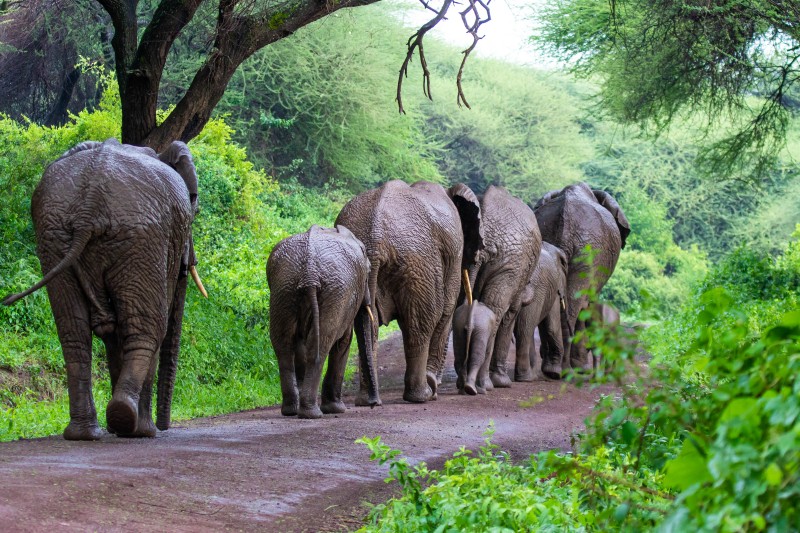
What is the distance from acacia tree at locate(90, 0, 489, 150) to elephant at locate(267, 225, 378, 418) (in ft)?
8.38

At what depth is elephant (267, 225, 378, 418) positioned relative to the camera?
34.9ft

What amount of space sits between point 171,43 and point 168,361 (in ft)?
14.0

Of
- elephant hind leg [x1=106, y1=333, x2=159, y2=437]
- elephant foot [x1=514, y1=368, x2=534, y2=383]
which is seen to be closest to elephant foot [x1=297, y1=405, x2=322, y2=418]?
elephant hind leg [x1=106, y1=333, x2=159, y2=437]

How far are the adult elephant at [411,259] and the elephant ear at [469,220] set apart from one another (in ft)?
3.35

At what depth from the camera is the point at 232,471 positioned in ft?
23.9

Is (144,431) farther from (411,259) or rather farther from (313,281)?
(411,259)

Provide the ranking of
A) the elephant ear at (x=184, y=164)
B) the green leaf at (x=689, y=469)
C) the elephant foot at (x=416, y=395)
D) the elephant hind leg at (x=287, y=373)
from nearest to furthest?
the green leaf at (x=689, y=469) → the elephant ear at (x=184, y=164) → the elephant hind leg at (x=287, y=373) → the elephant foot at (x=416, y=395)

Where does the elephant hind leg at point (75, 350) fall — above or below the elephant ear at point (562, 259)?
below

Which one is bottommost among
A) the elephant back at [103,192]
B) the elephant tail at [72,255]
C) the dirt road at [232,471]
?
the dirt road at [232,471]

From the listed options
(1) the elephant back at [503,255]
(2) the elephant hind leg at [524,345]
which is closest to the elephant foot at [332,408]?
(1) the elephant back at [503,255]

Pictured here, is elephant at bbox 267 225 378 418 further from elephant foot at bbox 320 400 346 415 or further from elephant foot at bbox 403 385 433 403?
elephant foot at bbox 403 385 433 403

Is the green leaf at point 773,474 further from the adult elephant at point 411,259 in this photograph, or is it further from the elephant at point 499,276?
the elephant at point 499,276

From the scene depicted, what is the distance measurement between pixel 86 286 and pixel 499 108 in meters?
45.4

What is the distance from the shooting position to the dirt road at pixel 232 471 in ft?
18.8
